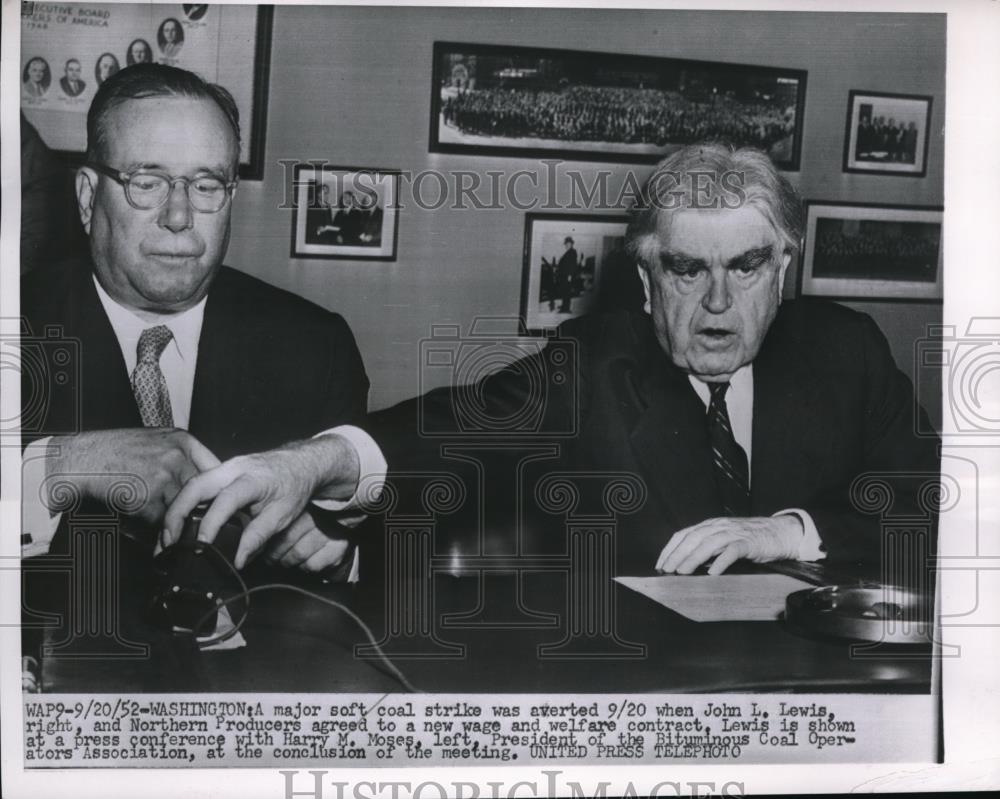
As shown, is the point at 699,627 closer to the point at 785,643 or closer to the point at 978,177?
the point at 785,643

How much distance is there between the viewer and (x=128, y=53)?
3.20 metres

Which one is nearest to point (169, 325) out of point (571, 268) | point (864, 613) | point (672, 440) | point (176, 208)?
point (176, 208)

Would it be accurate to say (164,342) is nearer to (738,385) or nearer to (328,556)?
(328,556)

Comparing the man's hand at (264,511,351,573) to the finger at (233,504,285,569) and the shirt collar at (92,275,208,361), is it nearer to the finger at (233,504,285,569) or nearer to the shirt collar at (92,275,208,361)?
Result: the finger at (233,504,285,569)

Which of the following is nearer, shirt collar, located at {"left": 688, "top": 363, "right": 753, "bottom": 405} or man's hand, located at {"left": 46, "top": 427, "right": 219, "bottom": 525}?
man's hand, located at {"left": 46, "top": 427, "right": 219, "bottom": 525}

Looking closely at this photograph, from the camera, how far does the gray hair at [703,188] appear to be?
3240 mm

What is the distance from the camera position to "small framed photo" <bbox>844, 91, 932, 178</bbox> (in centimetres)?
330

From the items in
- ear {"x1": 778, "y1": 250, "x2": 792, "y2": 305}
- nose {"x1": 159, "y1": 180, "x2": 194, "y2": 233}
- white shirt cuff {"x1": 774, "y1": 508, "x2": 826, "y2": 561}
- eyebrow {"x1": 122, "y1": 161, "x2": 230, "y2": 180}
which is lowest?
white shirt cuff {"x1": 774, "y1": 508, "x2": 826, "y2": 561}

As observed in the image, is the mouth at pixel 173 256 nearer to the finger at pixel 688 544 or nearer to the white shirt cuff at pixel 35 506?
the white shirt cuff at pixel 35 506

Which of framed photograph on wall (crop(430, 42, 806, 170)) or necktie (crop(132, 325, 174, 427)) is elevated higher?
framed photograph on wall (crop(430, 42, 806, 170))

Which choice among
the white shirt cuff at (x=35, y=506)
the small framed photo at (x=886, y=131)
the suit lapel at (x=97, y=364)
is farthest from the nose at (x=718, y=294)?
the white shirt cuff at (x=35, y=506)

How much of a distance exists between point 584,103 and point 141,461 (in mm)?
1669

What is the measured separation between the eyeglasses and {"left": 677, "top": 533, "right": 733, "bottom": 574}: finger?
5.64 ft

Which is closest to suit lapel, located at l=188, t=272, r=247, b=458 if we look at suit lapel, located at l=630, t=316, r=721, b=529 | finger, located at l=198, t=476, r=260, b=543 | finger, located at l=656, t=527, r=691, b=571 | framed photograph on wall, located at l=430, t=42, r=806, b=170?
finger, located at l=198, t=476, r=260, b=543
